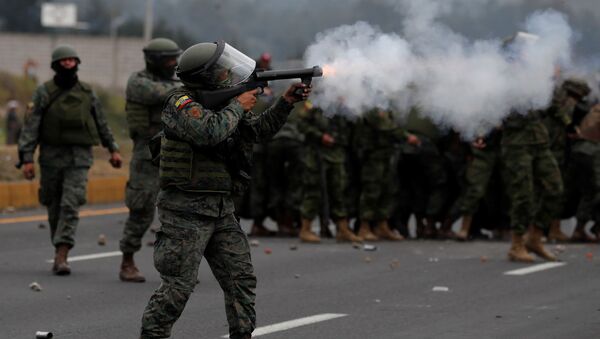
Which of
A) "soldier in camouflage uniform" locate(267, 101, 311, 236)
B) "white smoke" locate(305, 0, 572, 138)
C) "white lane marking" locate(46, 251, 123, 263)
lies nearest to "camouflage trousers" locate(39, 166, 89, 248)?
"white lane marking" locate(46, 251, 123, 263)

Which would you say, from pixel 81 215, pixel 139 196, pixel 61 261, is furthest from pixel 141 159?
pixel 81 215

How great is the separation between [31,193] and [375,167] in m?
4.99

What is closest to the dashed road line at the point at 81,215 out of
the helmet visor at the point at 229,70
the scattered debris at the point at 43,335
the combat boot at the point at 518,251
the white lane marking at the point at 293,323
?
the combat boot at the point at 518,251

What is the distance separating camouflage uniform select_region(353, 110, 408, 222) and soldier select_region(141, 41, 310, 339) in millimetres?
7231

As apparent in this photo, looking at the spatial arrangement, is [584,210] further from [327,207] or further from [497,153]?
[327,207]

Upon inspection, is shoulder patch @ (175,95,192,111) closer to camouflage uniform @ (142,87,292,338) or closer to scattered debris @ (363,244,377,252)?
camouflage uniform @ (142,87,292,338)

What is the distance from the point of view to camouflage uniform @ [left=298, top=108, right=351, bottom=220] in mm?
14625

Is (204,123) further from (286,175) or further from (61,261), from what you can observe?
(286,175)

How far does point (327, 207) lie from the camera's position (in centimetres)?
1491

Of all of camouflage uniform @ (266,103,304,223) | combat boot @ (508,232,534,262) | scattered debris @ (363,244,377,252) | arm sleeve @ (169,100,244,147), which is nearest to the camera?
arm sleeve @ (169,100,244,147)

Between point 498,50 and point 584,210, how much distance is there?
3.75m

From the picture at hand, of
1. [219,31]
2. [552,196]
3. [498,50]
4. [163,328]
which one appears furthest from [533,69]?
[219,31]

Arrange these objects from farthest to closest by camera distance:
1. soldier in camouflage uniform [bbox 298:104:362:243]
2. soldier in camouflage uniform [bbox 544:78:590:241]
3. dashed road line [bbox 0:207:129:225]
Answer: dashed road line [bbox 0:207:129:225] → soldier in camouflage uniform [bbox 298:104:362:243] → soldier in camouflage uniform [bbox 544:78:590:241]

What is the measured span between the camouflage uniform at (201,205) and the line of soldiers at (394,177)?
622 centimetres
